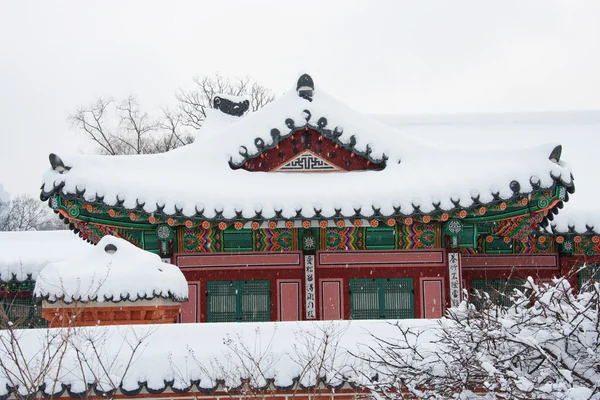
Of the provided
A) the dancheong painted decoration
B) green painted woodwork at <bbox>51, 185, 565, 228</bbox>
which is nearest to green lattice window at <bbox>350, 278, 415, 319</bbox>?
the dancheong painted decoration

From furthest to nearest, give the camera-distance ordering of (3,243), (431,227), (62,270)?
(3,243) < (431,227) < (62,270)

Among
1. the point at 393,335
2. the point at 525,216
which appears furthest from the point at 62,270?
the point at 525,216

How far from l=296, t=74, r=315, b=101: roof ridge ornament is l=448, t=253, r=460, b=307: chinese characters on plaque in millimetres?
3592

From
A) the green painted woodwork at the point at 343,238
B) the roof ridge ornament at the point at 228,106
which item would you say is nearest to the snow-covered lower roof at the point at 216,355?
the green painted woodwork at the point at 343,238

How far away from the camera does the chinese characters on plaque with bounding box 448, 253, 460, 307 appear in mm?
10523

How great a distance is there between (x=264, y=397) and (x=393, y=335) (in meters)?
1.47

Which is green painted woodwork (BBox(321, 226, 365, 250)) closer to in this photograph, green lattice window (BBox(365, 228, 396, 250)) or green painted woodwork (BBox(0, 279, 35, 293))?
green lattice window (BBox(365, 228, 396, 250))

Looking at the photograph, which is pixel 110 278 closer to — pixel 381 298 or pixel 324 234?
pixel 324 234

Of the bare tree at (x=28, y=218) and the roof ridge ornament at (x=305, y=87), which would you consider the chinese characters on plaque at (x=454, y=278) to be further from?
the bare tree at (x=28, y=218)

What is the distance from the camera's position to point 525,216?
1011 centimetres

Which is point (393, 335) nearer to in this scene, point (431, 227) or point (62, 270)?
point (62, 270)

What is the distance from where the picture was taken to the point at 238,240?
10727 millimetres

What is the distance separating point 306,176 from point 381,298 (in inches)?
92.7

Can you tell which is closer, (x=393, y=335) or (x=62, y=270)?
(x=393, y=335)
